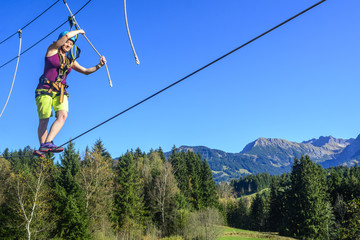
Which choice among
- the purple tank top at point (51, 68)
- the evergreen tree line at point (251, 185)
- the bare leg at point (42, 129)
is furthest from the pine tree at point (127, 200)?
the evergreen tree line at point (251, 185)

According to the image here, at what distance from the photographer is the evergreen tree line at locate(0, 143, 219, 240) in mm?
30500

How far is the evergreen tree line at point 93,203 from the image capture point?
100 feet

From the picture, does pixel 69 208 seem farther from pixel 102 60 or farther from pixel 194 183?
pixel 194 183

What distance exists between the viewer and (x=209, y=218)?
Answer: 139 feet

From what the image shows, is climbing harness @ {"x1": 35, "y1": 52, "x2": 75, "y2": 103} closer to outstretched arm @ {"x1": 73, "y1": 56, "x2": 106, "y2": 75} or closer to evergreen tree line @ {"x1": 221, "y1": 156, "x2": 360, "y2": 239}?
outstretched arm @ {"x1": 73, "y1": 56, "x2": 106, "y2": 75}

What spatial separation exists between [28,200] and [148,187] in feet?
92.9

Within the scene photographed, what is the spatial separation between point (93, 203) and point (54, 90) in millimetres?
36048

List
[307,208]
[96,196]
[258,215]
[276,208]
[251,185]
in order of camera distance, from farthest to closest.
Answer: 1. [251,185]
2. [258,215]
3. [276,208]
4. [307,208]
5. [96,196]

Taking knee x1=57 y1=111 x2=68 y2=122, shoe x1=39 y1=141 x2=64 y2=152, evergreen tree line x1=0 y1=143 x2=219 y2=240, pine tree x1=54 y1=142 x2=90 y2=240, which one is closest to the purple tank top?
knee x1=57 y1=111 x2=68 y2=122

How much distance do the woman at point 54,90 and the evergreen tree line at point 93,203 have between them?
24.8 m

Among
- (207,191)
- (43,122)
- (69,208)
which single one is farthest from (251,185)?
(43,122)

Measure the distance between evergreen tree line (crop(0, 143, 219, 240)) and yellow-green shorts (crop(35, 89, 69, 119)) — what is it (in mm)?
24855

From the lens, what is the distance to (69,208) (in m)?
32.7

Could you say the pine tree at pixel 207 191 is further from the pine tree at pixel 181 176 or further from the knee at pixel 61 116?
the knee at pixel 61 116
